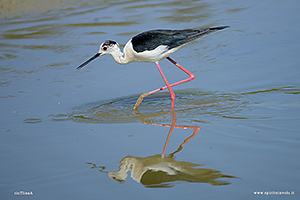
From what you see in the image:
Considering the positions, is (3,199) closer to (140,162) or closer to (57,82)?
(140,162)

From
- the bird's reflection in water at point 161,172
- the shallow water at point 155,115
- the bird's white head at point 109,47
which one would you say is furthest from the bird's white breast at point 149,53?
the bird's reflection in water at point 161,172

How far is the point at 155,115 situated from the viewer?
5324mm

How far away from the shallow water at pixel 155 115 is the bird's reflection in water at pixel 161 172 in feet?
0.03

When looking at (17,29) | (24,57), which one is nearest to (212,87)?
(24,57)

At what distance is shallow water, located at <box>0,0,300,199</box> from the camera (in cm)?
354

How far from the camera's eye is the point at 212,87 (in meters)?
6.16

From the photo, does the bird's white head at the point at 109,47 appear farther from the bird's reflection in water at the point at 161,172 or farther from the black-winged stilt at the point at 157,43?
the bird's reflection in water at the point at 161,172

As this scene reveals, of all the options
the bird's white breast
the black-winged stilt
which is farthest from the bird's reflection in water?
the bird's white breast

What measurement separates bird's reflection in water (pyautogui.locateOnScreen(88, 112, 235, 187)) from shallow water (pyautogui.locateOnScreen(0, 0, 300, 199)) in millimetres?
10

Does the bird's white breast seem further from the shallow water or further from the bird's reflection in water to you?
the bird's reflection in water

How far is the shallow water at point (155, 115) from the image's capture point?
11.6 feet

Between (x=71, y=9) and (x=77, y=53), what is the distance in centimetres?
423

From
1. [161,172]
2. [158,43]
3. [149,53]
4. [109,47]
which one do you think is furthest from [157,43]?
[161,172]

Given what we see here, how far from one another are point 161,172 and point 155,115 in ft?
5.42
